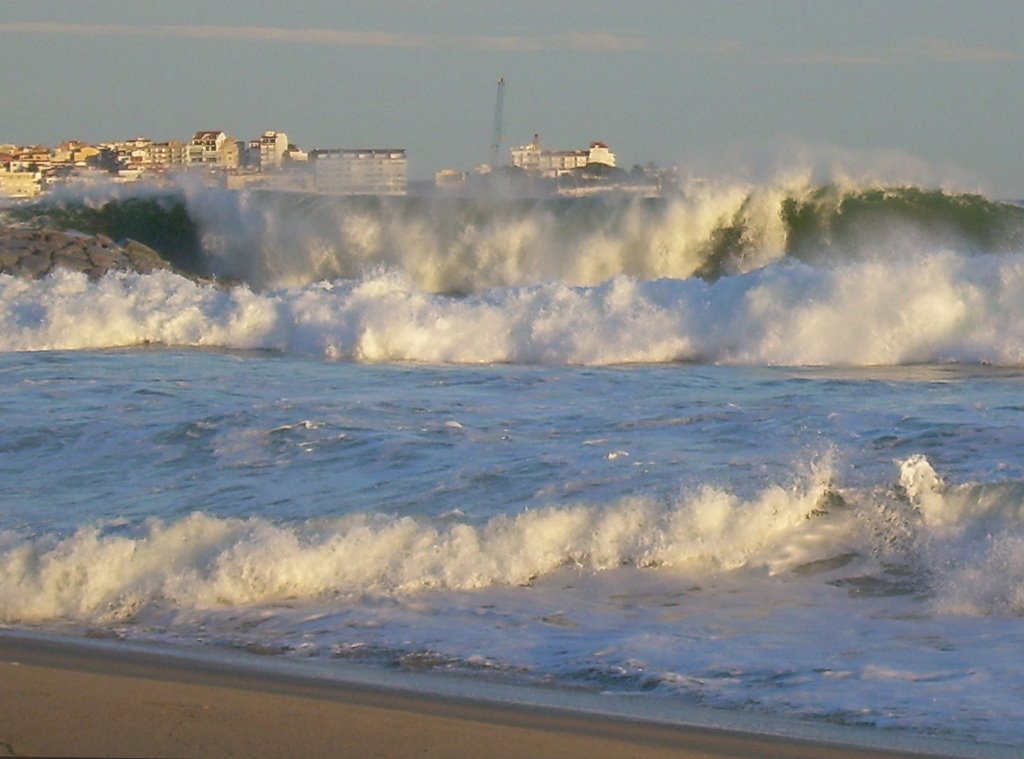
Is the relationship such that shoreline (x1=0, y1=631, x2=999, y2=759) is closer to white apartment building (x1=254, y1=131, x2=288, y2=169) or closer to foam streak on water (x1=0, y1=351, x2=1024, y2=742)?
foam streak on water (x1=0, y1=351, x2=1024, y2=742)

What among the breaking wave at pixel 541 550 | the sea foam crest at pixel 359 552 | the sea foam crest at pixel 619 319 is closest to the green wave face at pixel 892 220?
the sea foam crest at pixel 619 319

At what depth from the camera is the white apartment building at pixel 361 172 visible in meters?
29.0

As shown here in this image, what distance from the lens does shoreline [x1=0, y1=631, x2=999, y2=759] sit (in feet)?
13.9

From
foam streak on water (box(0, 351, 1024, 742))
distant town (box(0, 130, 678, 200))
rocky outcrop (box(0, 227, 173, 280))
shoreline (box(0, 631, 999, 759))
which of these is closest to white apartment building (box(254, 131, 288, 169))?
distant town (box(0, 130, 678, 200))

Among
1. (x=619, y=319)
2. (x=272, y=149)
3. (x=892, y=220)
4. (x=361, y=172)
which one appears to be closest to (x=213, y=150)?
(x=272, y=149)

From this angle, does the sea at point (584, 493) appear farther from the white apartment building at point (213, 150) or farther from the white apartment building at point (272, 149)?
the white apartment building at point (213, 150)

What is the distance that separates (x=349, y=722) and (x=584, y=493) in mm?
3359

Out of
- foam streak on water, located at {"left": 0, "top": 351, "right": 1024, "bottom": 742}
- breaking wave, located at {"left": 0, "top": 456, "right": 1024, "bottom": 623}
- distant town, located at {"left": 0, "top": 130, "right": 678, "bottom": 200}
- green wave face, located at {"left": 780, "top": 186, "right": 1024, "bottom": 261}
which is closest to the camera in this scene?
foam streak on water, located at {"left": 0, "top": 351, "right": 1024, "bottom": 742}

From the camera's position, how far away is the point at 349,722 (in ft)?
14.8

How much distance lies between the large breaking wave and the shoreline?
33.0 feet

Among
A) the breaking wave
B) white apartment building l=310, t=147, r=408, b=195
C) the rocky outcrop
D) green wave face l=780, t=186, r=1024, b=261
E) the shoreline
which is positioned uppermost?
white apartment building l=310, t=147, r=408, b=195

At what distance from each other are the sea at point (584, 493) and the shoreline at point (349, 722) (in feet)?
0.74

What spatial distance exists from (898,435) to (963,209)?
14821 mm

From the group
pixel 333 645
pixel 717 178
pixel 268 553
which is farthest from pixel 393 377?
pixel 717 178
